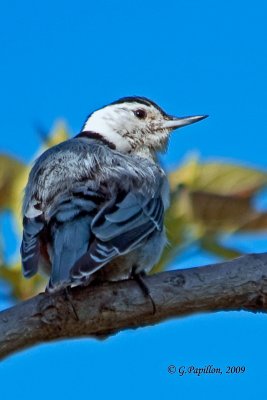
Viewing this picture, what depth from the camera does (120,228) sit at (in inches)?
110

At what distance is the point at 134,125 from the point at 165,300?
5.57ft

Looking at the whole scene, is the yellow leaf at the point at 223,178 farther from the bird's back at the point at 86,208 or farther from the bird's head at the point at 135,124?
the bird's head at the point at 135,124

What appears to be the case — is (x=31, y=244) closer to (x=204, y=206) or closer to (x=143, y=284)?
(x=143, y=284)

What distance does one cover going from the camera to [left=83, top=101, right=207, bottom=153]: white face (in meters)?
3.82

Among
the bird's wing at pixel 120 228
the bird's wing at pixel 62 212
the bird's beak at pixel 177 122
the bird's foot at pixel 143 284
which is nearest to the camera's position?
the bird's foot at pixel 143 284

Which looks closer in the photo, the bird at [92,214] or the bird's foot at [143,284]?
the bird's foot at [143,284]

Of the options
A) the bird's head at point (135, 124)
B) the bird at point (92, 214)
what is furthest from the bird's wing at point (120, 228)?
the bird's head at point (135, 124)

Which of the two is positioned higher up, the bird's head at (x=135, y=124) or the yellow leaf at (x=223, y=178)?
the bird's head at (x=135, y=124)

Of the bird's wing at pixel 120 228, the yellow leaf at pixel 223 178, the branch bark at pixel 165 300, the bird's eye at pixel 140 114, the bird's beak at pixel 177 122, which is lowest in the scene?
the branch bark at pixel 165 300

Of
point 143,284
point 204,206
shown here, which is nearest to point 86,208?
point 143,284

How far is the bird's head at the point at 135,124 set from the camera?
3.81 metres

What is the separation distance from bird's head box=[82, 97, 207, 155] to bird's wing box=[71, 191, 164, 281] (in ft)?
2.29

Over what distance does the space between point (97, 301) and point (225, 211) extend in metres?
0.67

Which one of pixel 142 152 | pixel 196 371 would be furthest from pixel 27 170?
pixel 142 152
